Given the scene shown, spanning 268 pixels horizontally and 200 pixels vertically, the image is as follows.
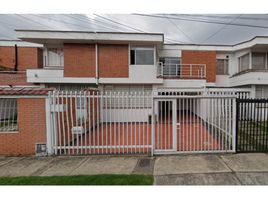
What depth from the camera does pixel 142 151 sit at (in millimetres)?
6434

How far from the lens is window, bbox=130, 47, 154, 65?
44.5 ft

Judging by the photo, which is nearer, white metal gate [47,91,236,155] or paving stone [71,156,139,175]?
paving stone [71,156,139,175]

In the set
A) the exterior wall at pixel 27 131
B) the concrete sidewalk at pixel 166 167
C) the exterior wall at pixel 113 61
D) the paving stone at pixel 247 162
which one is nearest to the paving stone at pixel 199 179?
the concrete sidewalk at pixel 166 167

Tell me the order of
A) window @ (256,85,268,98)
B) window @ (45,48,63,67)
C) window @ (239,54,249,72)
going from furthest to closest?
window @ (239,54,249,72) < window @ (45,48,63,67) < window @ (256,85,268,98)

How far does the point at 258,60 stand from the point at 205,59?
174 inches

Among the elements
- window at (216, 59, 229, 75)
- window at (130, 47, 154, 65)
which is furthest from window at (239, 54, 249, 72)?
window at (130, 47, 154, 65)

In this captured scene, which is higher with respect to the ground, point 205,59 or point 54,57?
point 205,59

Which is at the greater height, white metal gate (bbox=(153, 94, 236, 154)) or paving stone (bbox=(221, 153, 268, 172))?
white metal gate (bbox=(153, 94, 236, 154))

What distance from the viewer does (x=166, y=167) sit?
16.6 ft

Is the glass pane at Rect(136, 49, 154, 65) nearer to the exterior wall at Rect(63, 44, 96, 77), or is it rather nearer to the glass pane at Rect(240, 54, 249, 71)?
the exterior wall at Rect(63, 44, 96, 77)

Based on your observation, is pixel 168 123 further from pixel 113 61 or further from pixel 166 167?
pixel 113 61

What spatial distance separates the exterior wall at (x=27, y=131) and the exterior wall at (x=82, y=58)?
24.7 ft

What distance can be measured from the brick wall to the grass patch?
14.6 metres

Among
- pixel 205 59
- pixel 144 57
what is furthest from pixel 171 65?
pixel 144 57
